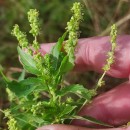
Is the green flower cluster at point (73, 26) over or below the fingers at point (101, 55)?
over

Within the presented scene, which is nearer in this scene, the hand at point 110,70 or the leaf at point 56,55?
the leaf at point 56,55

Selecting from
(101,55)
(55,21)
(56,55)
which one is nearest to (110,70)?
(101,55)

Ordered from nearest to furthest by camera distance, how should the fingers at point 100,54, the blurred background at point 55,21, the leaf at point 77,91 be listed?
the leaf at point 77,91, the fingers at point 100,54, the blurred background at point 55,21

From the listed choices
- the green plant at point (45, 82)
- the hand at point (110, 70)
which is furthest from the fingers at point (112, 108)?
the green plant at point (45, 82)

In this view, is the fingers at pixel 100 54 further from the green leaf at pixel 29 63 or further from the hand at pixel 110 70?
the green leaf at pixel 29 63

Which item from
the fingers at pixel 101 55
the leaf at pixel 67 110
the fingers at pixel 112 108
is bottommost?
the fingers at pixel 112 108

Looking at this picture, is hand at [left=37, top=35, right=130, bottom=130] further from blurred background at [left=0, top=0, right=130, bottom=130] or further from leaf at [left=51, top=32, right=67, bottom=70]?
blurred background at [left=0, top=0, right=130, bottom=130]

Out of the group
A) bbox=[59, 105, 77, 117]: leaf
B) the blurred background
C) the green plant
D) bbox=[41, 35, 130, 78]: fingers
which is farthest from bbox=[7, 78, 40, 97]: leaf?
the blurred background

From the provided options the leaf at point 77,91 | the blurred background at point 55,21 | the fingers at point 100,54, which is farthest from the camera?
the blurred background at point 55,21
